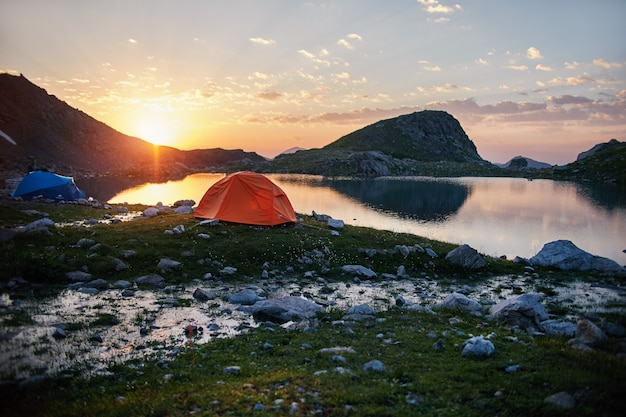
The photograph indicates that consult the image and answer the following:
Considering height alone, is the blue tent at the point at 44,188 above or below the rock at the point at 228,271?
above

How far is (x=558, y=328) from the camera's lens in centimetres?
1356

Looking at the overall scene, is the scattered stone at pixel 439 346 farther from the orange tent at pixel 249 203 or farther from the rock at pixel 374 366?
the orange tent at pixel 249 203

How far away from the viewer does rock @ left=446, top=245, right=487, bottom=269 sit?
79.6ft

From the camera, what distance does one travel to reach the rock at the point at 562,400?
23.6 ft

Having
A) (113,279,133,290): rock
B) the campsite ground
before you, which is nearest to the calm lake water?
the campsite ground

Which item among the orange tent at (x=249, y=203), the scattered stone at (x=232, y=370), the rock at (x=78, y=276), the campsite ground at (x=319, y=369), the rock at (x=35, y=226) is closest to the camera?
the campsite ground at (x=319, y=369)

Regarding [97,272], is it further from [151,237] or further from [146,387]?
[146,387]

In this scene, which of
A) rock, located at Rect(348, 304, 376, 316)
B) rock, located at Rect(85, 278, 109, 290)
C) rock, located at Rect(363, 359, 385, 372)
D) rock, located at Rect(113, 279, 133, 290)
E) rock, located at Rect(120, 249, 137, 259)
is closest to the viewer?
rock, located at Rect(363, 359, 385, 372)

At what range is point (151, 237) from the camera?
2392cm

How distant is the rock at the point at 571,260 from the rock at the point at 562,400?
20663 millimetres

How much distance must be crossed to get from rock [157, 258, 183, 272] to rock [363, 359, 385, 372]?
1337cm

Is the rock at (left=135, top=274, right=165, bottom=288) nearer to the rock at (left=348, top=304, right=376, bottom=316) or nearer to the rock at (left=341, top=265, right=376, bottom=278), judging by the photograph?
the rock at (left=348, top=304, right=376, bottom=316)

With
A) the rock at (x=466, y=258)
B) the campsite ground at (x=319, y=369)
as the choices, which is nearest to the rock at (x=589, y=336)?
the campsite ground at (x=319, y=369)

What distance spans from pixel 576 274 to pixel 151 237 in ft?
83.8
